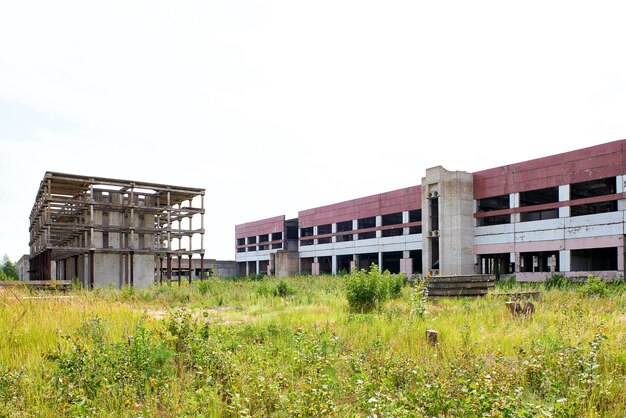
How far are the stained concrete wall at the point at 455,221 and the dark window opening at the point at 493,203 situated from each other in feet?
2.99

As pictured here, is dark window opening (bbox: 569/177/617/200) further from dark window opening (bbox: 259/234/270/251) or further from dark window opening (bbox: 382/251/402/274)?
dark window opening (bbox: 259/234/270/251)

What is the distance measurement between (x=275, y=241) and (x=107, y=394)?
57.8 meters

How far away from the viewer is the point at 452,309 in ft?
44.4

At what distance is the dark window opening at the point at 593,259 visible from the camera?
1271 inches

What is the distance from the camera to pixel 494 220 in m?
38.7

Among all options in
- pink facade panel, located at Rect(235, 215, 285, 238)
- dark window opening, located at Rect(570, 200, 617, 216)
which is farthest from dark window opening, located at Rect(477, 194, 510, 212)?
pink facade panel, located at Rect(235, 215, 285, 238)

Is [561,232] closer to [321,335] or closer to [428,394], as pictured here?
[321,335]

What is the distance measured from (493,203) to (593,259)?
8.22 m

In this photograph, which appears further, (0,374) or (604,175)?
(604,175)

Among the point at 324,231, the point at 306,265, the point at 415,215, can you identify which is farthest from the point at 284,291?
the point at 306,265

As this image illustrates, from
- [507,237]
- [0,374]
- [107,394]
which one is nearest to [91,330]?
[0,374]

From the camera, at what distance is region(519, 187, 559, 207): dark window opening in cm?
3462

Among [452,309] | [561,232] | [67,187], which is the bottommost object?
[452,309]

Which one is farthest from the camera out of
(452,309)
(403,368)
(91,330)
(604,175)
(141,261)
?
(141,261)
